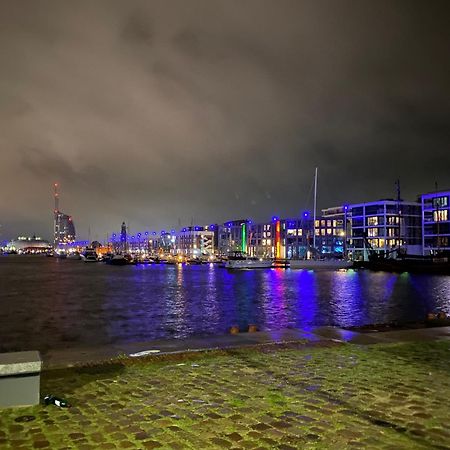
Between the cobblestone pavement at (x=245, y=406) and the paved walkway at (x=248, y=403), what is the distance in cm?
2

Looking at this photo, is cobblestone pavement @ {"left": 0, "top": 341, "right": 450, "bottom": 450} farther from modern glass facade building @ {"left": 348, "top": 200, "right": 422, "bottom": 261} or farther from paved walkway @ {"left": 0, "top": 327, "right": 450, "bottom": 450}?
modern glass facade building @ {"left": 348, "top": 200, "right": 422, "bottom": 261}

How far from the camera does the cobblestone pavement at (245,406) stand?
609 centimetres

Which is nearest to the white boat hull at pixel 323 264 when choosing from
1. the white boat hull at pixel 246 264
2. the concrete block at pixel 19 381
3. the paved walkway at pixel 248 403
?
the white boat hull at pixel 246 264

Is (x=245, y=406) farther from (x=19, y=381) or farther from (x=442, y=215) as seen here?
(x=442, y=215)

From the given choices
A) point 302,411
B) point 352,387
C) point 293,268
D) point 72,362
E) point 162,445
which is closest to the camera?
point 162,445

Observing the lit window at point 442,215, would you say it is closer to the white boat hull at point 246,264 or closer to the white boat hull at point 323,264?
the white boat hull at point 323,264

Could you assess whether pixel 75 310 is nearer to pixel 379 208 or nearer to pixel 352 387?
pixel 352 387

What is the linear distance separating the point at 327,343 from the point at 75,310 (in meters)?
26.9

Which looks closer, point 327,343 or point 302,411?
point 302,411

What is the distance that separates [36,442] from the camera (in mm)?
5973

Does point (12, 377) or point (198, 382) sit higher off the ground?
point (12, 377)

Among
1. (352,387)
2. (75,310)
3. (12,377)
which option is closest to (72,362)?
(12,377)

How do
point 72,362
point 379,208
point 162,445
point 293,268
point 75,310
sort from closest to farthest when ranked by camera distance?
1. point 162,445
2. point 72,362
3. point 75,310
4. point 293,268
5. point 379,208

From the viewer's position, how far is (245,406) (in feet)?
24.4
